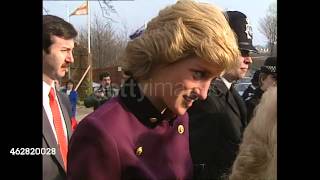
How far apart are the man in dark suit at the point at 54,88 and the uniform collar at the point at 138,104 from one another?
0.22 meters

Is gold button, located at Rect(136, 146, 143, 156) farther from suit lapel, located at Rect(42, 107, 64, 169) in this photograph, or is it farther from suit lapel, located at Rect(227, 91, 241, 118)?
suit lapel, located at Rect(227, 91, 241, 118)

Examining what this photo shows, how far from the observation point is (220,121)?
1.18 metres

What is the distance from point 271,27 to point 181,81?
1.36 ft

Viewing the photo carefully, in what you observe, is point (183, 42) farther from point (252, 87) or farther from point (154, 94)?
point (252, 87)

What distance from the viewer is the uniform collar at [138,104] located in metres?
0.91

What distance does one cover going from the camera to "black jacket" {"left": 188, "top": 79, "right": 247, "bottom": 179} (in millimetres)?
1119

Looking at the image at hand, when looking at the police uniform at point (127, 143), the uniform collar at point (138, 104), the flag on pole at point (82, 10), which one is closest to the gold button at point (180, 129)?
the police uniform at point (127, 143)

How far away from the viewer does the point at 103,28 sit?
1.12 metres

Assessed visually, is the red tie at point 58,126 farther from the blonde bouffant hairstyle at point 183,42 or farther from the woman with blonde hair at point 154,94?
the blonde bouffant hairstyle at point 183,42

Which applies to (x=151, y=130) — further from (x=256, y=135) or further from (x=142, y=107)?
(x=256, y=135)

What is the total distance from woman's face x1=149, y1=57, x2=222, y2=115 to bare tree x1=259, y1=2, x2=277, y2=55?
326mm
